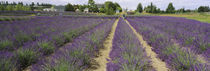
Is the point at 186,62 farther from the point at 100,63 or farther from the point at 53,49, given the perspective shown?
the point at 53,49

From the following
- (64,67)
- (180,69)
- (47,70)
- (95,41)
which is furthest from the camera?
(95,41)

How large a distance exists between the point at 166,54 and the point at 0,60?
348cm

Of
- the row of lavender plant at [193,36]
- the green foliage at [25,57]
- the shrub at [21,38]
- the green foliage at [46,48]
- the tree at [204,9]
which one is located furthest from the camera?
the tree at [204,9]

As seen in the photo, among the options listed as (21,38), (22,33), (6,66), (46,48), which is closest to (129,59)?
(6,66)

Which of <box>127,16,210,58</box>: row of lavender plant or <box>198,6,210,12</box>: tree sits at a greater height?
<box>198,6,210,12</box>: tree

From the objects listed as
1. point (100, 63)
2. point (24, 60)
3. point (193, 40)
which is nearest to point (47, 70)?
point (24, 60)

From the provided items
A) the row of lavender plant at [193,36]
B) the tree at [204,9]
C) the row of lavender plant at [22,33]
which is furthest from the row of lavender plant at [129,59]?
the tree at [204,9]

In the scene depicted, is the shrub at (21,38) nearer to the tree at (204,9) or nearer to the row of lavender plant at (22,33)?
the row of lavender plant at (22,33)

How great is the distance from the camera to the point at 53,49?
14.5 ft

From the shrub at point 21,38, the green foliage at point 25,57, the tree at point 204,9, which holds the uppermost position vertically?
the tree at point 204,9

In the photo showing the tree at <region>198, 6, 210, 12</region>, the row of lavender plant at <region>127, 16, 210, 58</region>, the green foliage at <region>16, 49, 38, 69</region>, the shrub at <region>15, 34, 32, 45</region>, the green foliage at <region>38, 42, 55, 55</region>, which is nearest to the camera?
the green foliage at <region>16, 49, 38, 69</region>

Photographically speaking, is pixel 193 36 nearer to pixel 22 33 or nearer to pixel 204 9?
pixel 22 33

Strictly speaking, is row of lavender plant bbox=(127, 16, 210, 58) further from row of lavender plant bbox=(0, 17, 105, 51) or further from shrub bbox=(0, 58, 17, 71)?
row of lavender plant bbox=(0, 17, 105, 51)

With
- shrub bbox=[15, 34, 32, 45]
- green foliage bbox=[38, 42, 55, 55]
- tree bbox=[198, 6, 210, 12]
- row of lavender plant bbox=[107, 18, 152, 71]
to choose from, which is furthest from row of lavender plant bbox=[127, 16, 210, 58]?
tree bbox=[198, 6, 210, 12]
